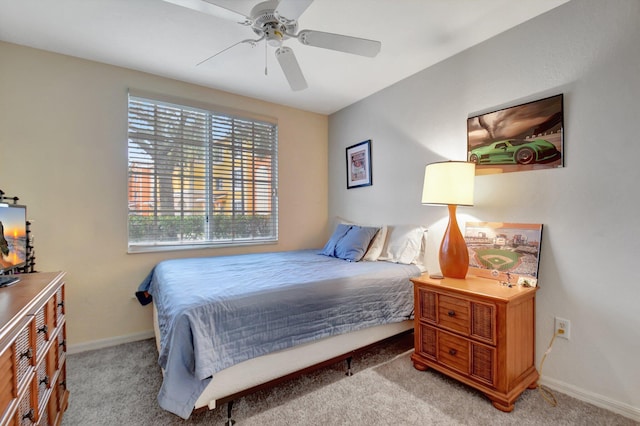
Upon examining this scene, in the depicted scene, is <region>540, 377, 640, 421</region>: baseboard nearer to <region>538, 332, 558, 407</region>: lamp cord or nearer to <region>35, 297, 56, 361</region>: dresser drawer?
<region>538, 332, 558, 407</region>: lamp cord

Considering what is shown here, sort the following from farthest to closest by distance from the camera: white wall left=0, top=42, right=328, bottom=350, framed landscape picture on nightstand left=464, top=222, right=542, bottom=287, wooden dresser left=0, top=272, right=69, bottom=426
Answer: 1. white wall left=0, top=42, right=328, bottom=350
2. framed landscape picture on nightstand left=464, top=222, right=542, bottom=287
3. wooden dresser left=0, top=272, right=69, bottom=426

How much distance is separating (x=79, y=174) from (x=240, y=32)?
1.85m

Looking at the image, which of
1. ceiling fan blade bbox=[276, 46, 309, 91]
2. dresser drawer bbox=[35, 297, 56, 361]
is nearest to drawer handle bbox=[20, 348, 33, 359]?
dresser drawer bbox=[35, 297, 56, 361]

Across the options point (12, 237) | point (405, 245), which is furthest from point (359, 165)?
point (12, 237)

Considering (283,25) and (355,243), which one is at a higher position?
(283,25)

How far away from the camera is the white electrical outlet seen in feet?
5.94

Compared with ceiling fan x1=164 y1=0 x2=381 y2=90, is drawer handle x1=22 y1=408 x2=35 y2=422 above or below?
below

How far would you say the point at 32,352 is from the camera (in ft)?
3.67

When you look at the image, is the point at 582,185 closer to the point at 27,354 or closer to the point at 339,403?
the point at 339,403

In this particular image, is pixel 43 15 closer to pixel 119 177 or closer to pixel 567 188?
pixel 119 177

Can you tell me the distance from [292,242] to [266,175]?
92cm

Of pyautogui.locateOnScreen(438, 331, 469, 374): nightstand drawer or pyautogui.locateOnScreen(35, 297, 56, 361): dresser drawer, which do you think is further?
pyautogui.locateOnScreen(438, 331, 469, 374): nightstand drawer

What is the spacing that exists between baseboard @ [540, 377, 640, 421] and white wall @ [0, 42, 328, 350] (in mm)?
3211

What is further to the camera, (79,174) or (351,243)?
(351,243)
